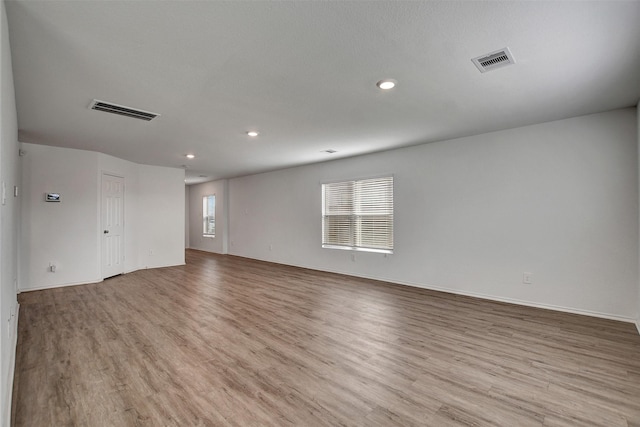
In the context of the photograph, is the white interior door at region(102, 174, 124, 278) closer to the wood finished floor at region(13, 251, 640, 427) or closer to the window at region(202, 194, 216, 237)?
the wood finished floor at region(13, 251, 640, 427)

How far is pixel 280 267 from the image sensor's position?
7359 millimetres

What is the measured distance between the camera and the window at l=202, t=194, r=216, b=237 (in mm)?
10359

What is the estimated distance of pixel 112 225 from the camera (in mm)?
6203

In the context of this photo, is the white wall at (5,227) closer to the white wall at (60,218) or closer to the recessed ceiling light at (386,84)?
the recessed ceiling light at (386,84)

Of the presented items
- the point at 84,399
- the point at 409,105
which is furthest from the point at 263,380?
the point at 409,105

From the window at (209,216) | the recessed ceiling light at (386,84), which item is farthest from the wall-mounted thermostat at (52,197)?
the recessed ceiling light at (386,84)

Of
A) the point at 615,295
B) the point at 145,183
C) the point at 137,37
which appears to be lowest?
the point at 615,295

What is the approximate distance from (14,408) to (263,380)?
161 cm

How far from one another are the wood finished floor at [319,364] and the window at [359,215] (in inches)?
66.6

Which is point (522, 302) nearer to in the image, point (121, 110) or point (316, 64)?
point (316, 64)

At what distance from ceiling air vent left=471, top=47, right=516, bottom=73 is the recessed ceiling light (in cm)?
66

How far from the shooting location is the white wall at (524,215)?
3592mm

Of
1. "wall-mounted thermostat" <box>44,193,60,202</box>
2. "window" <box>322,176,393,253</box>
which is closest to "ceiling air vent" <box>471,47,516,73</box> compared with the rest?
"window" <box>322,176,393,253</box>

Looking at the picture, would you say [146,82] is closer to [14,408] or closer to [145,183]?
[14,408]
